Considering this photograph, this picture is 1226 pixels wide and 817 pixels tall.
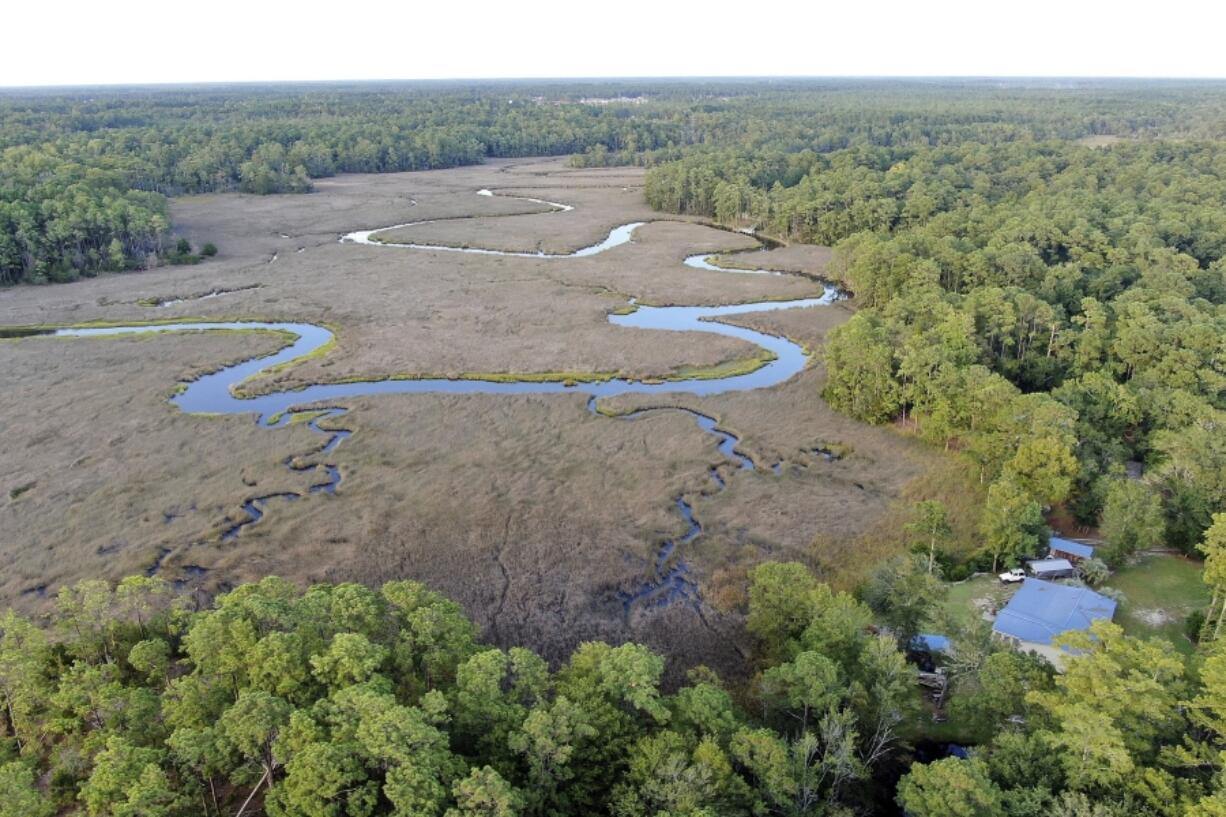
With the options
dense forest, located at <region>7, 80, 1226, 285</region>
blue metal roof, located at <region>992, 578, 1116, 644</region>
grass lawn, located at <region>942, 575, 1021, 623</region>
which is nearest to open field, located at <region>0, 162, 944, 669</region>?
grass lawn, located at <region>942, 575, 1021, 623</region>

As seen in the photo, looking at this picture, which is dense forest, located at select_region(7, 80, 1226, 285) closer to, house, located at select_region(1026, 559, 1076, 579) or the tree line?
the tree line

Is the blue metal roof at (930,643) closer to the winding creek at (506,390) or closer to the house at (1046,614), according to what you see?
the house at (1046,614)

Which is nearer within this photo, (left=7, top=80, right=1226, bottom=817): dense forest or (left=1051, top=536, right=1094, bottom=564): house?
(left=7, top=80, right=1226, bottom=817): dense forest

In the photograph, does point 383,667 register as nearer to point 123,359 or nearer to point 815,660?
point 815,660

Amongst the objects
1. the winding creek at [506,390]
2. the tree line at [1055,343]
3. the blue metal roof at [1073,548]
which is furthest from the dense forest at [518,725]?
the tree line at [1055,343]

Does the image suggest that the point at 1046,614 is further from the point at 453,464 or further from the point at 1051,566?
the point at 453,464

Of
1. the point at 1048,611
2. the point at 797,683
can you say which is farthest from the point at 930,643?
the point at 797,683
